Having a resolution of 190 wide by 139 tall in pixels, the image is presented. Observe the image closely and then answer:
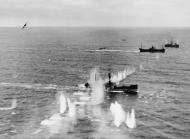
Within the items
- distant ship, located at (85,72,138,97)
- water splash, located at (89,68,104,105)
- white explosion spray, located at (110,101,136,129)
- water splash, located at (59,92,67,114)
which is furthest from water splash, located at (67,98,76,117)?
distant ship, located at (85,72,138,97)

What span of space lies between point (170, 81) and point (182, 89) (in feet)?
60.9

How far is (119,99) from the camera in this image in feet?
515

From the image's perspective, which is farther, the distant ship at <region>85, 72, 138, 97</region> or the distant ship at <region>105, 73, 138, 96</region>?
the distant ship at <region>105, 73, 138, 96</region>

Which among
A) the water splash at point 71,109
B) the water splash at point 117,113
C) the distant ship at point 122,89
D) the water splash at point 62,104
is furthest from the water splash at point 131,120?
the distant ship at point 122,89

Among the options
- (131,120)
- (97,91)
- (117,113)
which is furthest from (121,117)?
(97,91)

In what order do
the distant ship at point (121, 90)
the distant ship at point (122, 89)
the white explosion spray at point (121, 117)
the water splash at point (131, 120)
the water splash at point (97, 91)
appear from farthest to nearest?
the distant ship at point (122, 89), the distant ship at point (121, 90), the water splash at point (97, 91), the white explosion spray at point (121, 117), the water splash at point (131, 120)

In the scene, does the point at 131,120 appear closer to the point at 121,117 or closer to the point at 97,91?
the point at 121,117

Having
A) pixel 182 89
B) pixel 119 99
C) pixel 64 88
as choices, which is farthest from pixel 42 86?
pixel 182 89

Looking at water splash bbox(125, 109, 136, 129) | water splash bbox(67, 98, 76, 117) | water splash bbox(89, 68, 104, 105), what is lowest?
water splash bbox(125, 109, 136, 129)

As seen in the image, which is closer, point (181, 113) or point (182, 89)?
point (181, 113)

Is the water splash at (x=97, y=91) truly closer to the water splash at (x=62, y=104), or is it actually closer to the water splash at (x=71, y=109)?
the water splash at (x=71, y=109)

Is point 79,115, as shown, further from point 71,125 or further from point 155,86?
point 155,86

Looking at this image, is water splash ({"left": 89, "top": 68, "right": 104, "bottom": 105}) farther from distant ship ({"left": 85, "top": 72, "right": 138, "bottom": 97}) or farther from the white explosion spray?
the white explosion spray

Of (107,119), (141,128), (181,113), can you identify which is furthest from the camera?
(181,113)
